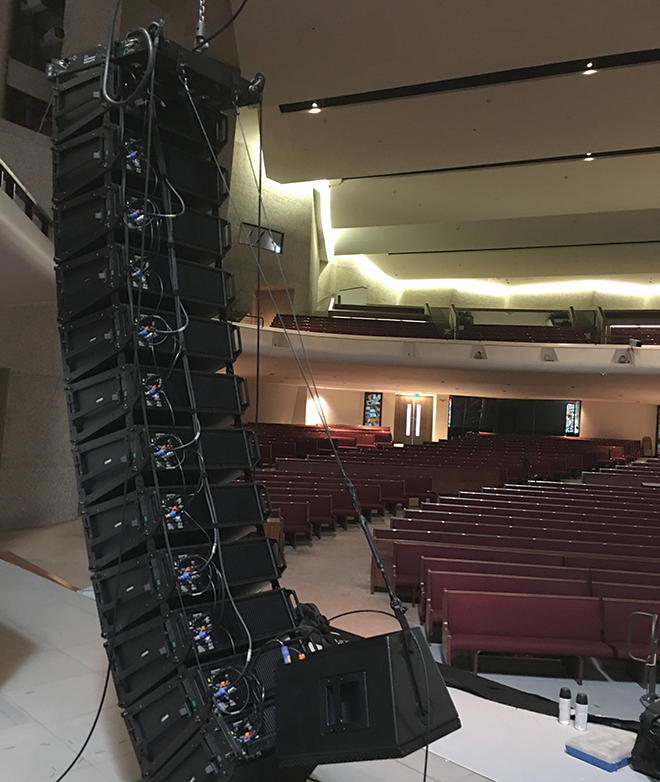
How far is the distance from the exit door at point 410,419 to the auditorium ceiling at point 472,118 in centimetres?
506


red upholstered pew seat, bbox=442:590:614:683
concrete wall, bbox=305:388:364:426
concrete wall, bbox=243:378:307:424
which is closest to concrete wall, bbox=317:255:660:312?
concrete wall, bbox=305:388:364:426

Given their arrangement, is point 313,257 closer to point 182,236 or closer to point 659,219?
point 659,219

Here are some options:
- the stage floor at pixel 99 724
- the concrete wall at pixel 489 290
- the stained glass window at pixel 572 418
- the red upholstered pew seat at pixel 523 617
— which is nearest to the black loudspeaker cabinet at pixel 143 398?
the stage floor at pixel 99 724

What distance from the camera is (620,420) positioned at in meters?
21.9

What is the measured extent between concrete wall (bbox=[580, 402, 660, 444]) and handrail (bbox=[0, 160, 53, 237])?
1836cm

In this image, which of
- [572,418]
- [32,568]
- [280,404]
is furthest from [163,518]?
[572,418]

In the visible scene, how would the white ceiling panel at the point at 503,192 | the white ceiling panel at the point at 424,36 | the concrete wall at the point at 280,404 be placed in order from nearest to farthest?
the white ceiling panel at the point at 424,36 < the white ceiling panel at the point at 503,192 < the concrete wall at the point at 280,404

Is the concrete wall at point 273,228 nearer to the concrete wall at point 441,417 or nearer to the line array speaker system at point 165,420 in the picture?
the concrete wall at point 441,417

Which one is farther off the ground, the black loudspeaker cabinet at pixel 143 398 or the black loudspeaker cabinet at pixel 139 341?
the black loudspeaker cabinet at pixel 139 341

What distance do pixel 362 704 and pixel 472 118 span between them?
13175 mm

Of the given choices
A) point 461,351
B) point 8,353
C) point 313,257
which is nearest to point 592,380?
point 461,351

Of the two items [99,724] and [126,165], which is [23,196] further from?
[99,724]

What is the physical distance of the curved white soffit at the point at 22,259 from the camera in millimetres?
5324

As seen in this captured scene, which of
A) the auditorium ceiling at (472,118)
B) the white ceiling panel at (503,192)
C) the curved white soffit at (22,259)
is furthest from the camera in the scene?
the white ceiling panel at (503,192)
